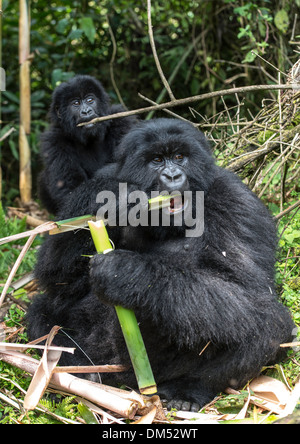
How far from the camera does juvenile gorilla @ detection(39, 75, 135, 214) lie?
6.09 metres

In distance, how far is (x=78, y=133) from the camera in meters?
6.16

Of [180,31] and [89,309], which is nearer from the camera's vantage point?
[89,309]

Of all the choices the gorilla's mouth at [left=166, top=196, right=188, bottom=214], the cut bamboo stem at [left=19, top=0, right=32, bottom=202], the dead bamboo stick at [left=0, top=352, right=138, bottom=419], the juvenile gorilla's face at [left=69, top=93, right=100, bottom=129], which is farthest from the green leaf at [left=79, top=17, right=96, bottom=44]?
the dead bamboo stick at [left=0, top=352, right=138, bottom=419]

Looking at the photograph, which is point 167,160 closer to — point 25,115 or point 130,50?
point 25,115

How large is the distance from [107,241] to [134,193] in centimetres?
54

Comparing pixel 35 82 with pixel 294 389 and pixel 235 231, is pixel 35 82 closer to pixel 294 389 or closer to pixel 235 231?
pixel 235 231

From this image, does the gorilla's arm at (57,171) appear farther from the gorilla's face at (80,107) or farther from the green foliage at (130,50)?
the green foliage at (130,50)

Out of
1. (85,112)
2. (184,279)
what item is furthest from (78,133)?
(184,279)

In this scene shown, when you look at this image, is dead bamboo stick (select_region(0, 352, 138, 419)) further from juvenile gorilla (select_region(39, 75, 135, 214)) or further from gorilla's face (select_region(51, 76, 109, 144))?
gorilla's face (select_region(51, 76, 109, 144))

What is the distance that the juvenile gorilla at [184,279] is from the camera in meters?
3.30

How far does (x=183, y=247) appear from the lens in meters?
3.77

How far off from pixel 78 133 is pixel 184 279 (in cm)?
326

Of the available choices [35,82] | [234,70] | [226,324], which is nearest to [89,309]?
[226,324]

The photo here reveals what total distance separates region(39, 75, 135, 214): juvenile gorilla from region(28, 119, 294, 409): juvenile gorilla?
1.96 metres
